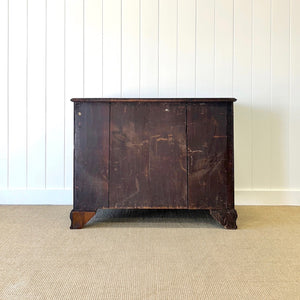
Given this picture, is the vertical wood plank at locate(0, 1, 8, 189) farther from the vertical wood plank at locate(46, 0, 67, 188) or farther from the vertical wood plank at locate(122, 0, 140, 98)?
the vertical wood plank at locate(122, 0, 140, 98)

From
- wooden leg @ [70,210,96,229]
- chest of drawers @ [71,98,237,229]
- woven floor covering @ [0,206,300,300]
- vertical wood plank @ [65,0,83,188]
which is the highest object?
vertical wood plank @ [65,0,83,188]

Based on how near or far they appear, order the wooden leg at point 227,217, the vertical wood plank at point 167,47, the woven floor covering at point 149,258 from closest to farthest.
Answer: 1. the woven floor covering at point 149,258
2. the wooden leg at point 227,217
3. the vertical wood plank at point 167,47

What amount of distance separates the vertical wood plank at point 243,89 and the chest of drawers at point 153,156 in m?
0.51

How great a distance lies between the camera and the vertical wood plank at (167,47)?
1864mm

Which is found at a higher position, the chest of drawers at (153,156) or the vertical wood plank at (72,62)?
the vertical wood plank at (72,62)

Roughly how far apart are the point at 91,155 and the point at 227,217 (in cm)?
76

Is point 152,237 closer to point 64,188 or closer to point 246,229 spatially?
point 246,229

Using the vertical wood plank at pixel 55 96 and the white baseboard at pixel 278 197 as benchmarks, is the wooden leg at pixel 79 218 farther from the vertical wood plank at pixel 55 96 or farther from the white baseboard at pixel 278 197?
the white baseboard at pixel 278 197

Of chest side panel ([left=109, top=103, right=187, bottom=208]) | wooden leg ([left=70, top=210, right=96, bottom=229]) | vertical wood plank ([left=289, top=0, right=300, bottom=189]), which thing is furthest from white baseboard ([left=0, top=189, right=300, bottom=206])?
chest side panel ([left=109, top=103, right=187, bottom=208])

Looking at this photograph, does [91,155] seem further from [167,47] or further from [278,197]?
A: [278,197]

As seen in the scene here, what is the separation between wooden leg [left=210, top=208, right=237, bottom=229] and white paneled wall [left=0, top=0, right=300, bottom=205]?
1.67ft

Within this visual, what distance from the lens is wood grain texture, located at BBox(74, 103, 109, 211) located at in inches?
55.8

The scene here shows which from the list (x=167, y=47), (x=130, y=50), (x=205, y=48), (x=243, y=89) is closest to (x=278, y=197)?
(x=243, y=89)

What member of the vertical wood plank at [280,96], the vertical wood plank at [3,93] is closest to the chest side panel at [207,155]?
the vertical wood plank at [280,96]
